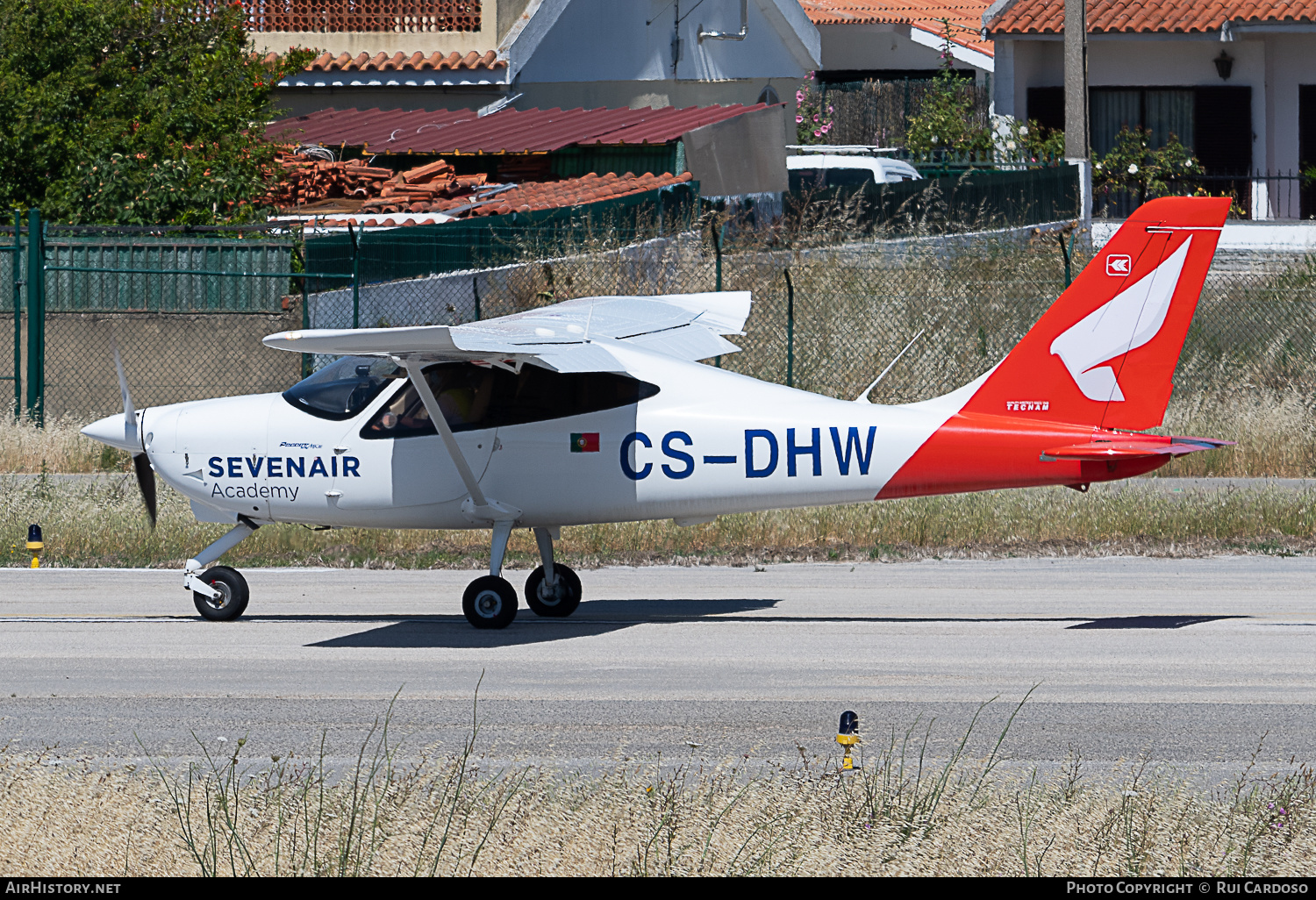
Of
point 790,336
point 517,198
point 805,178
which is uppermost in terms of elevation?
point 805,178

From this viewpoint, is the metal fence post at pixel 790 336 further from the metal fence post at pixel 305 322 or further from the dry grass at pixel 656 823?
the dry grass at pixel 656 823

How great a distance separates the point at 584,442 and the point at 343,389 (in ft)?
5.63

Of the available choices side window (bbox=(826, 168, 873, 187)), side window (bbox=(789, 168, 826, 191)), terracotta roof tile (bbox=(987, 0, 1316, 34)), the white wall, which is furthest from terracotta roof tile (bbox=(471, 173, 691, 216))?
the white wall

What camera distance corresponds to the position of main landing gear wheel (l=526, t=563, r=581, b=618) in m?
11.5

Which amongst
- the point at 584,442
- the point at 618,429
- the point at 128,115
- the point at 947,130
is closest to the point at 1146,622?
the point at 618,429

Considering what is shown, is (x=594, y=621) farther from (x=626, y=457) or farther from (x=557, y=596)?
(x=626, y=457)

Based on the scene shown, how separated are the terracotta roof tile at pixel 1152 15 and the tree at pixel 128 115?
1576 centimetres

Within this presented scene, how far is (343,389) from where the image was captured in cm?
1126

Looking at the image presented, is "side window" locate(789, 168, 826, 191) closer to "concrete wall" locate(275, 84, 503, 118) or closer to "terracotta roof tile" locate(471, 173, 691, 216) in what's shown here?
"terracotta roof tile" locate(471, 173, 691, 216)

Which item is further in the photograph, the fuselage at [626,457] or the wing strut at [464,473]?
the wing strut at [464,473]

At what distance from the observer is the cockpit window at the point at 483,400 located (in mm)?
11008

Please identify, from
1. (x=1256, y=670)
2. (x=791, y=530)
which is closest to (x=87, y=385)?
(x=791, y=530)

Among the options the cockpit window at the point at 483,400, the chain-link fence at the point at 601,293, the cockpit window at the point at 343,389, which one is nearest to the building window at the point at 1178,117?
the chain-link fence at the point at 601,293
